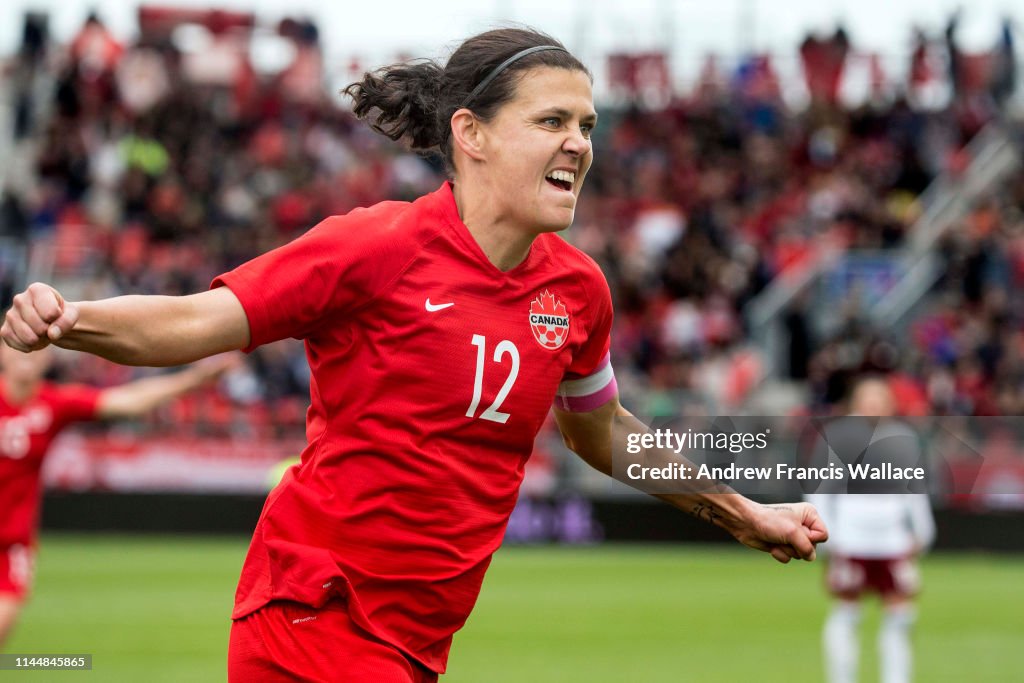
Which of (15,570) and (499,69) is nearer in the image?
(499,69)

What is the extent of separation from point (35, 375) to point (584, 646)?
523cm

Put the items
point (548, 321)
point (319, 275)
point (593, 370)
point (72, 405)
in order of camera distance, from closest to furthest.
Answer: point (319, 275) → point (548, 321) → point (593, 370) → point (72, 405)

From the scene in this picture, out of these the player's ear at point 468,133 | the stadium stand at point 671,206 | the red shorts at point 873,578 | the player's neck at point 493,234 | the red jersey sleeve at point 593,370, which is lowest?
the red shorts at point 873,578

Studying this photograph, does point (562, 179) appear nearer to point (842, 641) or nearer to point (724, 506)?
point (724, 506)

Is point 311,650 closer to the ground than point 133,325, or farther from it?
closer to the ground

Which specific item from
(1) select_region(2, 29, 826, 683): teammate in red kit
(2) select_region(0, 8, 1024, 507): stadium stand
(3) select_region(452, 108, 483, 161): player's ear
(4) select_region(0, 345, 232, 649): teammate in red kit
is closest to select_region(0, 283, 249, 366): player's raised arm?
(1) select_region(2, 29, 826, 683): teammate in red kit

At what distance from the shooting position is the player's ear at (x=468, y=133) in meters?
Answer: 3.87

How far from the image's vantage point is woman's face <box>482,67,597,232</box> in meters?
3.77

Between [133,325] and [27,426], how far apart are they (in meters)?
6.18

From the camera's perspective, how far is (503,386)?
3750 millimetres

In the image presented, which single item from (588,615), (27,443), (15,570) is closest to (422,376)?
(15,570)

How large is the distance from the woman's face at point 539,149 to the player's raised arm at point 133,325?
0.81m

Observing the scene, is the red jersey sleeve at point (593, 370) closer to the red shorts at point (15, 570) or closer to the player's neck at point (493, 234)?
the player's neck at point (493, 234)

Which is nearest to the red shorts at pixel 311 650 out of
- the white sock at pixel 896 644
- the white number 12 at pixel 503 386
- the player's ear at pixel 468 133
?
the white number 12 at pixel 503 386
